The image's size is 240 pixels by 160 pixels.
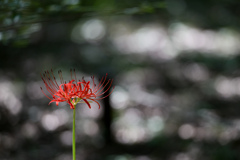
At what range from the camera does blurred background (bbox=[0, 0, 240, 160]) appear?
3287mm

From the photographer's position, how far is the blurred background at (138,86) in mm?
3287

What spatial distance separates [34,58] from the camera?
12.3ft

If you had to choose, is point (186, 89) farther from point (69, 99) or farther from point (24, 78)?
point (69, 99)

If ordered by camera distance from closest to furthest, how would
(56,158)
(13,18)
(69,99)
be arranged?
(69,99) < (13,18) < (56,158)

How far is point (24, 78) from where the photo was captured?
3.86m

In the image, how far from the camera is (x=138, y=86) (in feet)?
13.2

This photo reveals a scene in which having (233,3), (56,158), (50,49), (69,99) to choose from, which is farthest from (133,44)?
(69,99)

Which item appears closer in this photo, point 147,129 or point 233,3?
point 147,129

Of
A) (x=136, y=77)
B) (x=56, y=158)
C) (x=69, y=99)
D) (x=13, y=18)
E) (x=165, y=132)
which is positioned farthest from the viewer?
(x=136, y=77)

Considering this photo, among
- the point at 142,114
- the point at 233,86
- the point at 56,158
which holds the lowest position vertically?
the point at 56,158

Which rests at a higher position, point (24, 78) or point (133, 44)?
point (133, 44)

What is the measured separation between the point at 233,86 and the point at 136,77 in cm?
118

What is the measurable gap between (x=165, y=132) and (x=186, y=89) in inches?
36.7

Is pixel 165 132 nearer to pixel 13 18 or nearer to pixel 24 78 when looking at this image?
pixel 24 78
